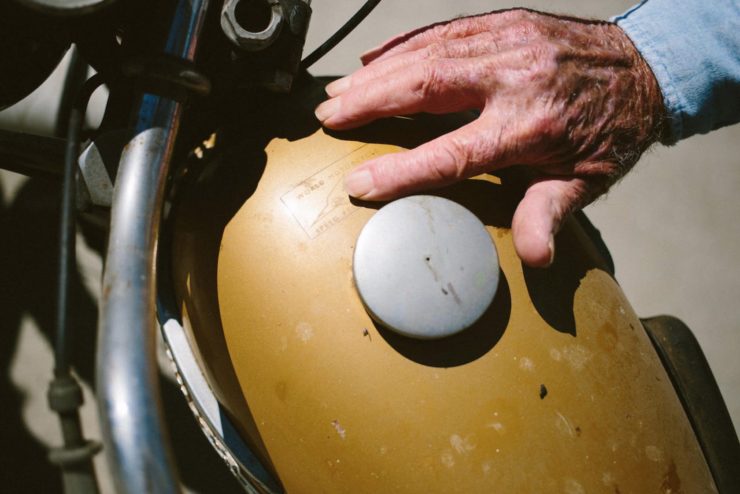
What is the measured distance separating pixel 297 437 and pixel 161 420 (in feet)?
0.61

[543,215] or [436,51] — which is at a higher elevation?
[436,51]

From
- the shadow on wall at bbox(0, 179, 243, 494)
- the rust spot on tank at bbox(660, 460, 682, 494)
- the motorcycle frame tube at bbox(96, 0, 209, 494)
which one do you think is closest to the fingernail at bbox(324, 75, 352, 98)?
the motorcycle frame tube at bbox(96, 0, 209, 494)

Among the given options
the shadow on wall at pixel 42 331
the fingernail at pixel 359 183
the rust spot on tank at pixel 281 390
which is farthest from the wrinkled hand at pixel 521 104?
the shadow on wall at pixel 42 331

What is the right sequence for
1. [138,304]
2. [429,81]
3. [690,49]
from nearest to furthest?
[138,304], [429,81], [690,49]

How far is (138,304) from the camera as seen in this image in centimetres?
41

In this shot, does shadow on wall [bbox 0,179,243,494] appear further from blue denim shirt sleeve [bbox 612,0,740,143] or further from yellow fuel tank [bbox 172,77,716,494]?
blue denim shirt sleeve [bbox 612,0,740,143]

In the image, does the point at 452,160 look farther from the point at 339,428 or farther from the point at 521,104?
the point at 339,428

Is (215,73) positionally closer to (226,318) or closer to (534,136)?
(226,318)

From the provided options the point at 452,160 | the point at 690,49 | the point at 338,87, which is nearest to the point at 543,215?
the point at 452,160

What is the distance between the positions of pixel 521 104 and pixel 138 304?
1.80 feet

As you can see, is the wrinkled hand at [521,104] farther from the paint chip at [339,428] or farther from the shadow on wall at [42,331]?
the shadow on wall at [42,331]

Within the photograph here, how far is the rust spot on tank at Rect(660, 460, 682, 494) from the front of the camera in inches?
21.2

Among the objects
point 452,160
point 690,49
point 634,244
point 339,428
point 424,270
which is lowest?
point 634,244

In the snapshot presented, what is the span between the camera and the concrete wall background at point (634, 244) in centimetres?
105
